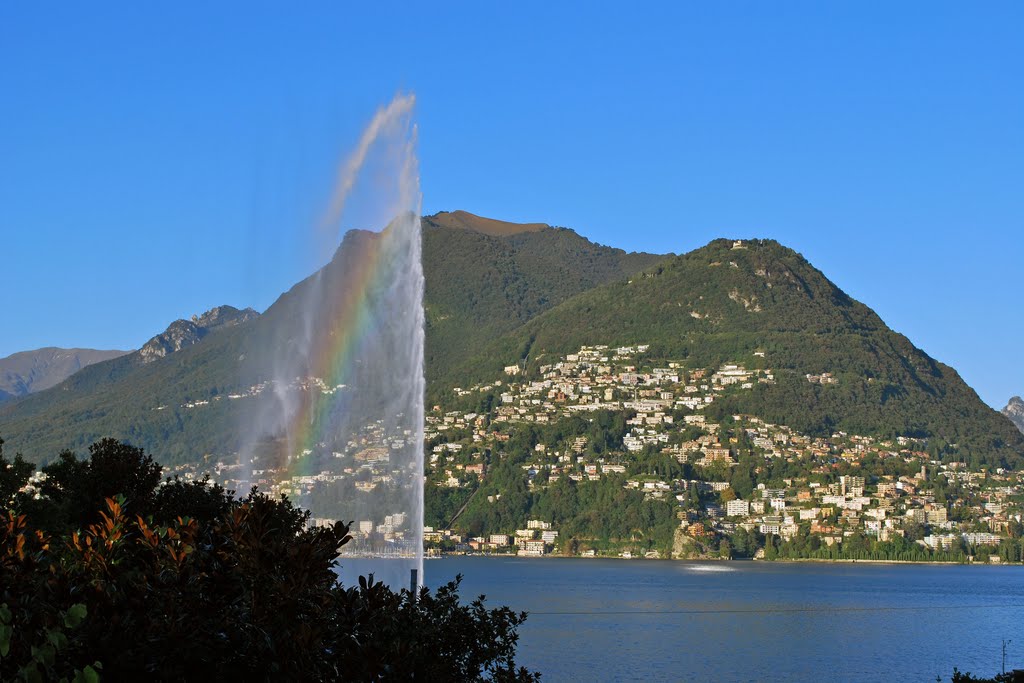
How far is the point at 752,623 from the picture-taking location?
258 ft

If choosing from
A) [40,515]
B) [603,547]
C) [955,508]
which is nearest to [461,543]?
[603,547]

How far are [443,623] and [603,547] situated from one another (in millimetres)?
156562

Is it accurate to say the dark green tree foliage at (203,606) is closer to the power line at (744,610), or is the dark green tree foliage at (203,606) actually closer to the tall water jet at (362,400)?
the tall water jet at (362,400)

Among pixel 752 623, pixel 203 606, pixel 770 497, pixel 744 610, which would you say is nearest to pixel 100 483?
pixel 203 606

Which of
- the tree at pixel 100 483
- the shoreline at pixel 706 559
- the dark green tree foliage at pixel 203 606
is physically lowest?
the dark green tree foliage at pixel 203 606

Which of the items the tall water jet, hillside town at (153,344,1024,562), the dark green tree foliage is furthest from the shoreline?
the dark green tree foliage

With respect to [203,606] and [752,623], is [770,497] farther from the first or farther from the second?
[203,606]

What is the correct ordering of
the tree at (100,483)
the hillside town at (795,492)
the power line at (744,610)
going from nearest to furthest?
the tree at (100,483) < the power line at (744,610) < the hillside town at (795,492)

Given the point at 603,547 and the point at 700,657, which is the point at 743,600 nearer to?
the point at 700,657

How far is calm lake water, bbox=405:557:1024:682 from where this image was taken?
56.8 meters

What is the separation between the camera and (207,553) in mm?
13281

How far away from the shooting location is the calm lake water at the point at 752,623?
56781 mm

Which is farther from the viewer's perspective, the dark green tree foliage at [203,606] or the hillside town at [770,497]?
the hillside town at [770,497]

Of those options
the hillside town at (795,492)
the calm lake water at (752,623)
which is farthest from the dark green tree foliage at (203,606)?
the hillside town at (795,492)
